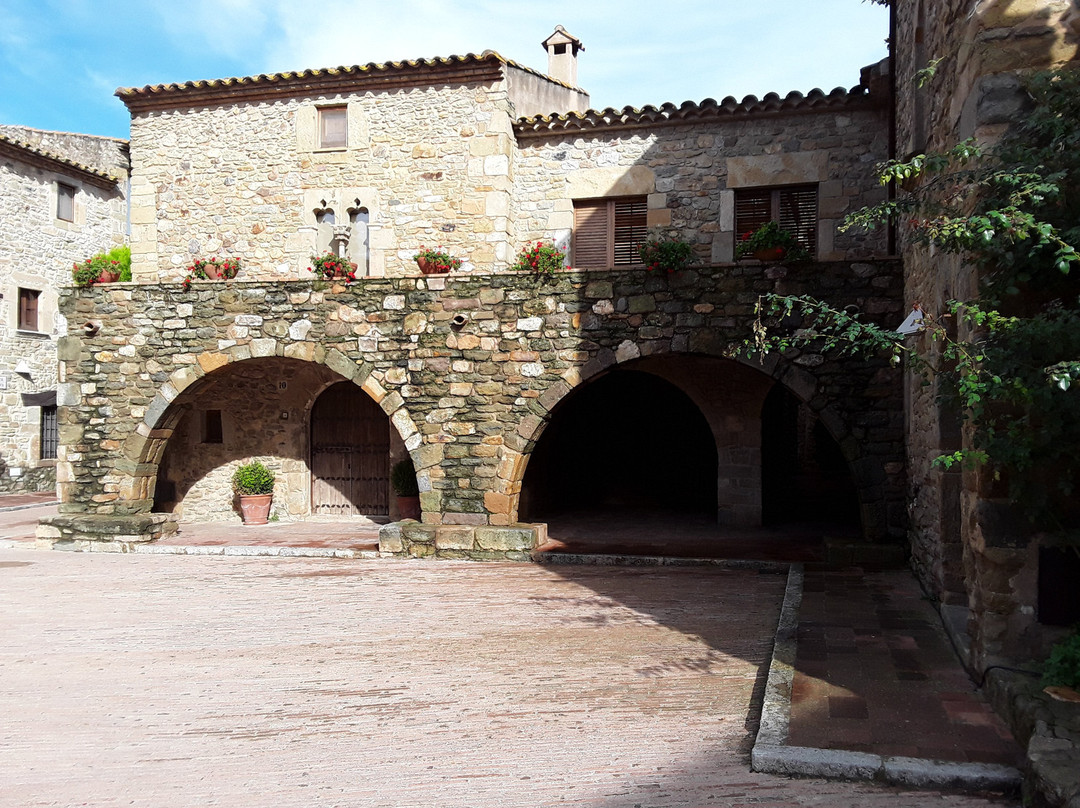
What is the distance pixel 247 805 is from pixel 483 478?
6.06 metres

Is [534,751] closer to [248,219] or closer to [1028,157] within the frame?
[1028,157]

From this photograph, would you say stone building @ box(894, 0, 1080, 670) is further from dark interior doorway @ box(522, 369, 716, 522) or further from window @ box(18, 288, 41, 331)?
window @ box(18, 288, 41, 331)

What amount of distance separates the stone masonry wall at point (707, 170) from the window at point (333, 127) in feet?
8.72

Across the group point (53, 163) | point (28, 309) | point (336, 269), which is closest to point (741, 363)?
point (336, 269)

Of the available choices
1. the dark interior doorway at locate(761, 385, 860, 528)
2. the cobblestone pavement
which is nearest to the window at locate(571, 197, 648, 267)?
the dark interior doorway at locate(761, 385, 860, 528)

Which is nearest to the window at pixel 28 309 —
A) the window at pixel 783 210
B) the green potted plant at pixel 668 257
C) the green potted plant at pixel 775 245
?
the green potted plant at pixel 668 257

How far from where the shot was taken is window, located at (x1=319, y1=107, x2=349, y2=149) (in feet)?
39.0

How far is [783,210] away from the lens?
34.3 ft

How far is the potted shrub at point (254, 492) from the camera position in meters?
12.0

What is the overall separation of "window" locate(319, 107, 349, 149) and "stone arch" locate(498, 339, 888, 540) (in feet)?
18.1

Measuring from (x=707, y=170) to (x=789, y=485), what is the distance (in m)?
6.63

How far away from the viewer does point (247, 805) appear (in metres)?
3.33

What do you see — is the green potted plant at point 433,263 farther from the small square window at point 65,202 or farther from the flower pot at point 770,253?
the small square window at point 65,202

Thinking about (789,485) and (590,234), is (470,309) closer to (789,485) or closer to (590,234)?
(590,234)
